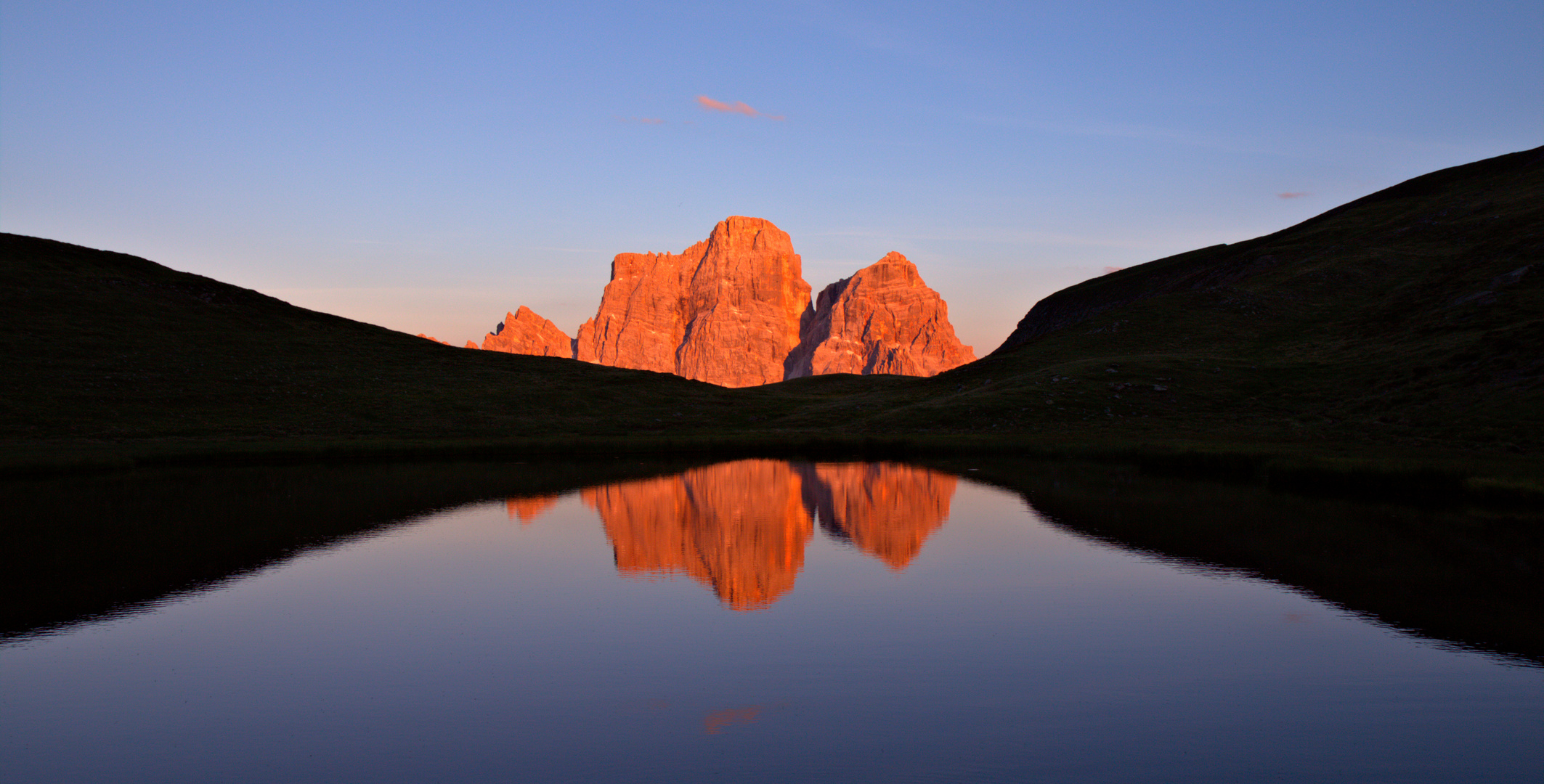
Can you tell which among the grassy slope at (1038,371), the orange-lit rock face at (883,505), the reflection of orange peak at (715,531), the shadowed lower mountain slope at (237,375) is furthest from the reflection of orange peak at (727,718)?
the shadowed lower mountain slope at (237,375)

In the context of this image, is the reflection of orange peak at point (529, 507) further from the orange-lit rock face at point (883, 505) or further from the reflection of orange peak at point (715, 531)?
the orange-lit rock face at point (883, 505)

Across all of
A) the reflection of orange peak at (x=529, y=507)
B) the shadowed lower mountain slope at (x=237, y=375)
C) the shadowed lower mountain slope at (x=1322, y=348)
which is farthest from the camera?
the shadowed lower mountain slope at (x=237, y=375)

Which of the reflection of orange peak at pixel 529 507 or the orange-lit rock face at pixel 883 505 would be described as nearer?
the orange-lit rock face at pixel 883 505

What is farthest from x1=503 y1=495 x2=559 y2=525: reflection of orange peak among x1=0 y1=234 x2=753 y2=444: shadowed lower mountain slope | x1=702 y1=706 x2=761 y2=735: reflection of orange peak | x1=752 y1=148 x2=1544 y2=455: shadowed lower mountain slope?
x1=752 y1=148 x2=1544 y2=455: shadowed lower mountain slope

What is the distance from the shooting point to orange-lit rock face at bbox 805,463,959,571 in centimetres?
2634

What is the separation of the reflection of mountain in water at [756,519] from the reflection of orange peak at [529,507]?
1753 mm

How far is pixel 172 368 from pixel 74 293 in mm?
26348

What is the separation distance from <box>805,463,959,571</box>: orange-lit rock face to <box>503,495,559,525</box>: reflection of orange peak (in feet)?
35.3

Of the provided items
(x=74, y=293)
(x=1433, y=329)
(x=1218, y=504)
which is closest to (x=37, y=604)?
(x=1218, y=504)

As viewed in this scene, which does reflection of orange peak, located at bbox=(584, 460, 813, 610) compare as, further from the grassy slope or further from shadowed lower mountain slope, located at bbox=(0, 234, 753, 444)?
shadowed lower mountain slope, located at bbox=(0, 234, 753, 444)

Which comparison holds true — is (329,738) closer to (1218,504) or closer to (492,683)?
(492,683)

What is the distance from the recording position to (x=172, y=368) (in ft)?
256

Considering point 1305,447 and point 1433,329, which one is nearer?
point 1305,447

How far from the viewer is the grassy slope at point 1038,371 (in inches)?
2133
